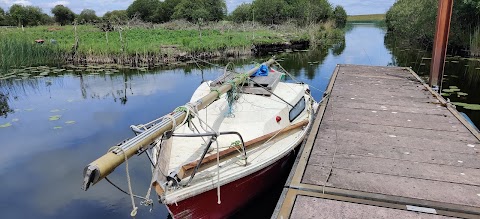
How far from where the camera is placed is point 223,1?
80.1 metres

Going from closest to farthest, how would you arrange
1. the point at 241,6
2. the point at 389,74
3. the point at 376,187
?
the point at 376,187, the point at 389,74, the point at 241,6

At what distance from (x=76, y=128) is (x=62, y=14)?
7042 cm

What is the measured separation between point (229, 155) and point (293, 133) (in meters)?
2.00

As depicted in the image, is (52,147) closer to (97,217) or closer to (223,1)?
(97,217)

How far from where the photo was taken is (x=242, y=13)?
239 feet

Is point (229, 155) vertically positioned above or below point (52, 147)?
above

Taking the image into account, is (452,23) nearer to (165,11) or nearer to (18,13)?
(165,11)

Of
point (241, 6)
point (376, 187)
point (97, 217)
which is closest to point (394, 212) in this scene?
point (376, 187)

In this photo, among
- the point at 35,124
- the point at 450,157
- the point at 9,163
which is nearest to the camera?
the point at 450,157

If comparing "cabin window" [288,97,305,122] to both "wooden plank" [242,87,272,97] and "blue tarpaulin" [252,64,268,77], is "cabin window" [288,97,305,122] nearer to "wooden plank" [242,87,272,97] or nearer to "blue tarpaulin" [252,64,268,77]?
"wooden plank" [242,87,272,97]

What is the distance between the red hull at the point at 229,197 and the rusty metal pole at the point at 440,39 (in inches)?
334

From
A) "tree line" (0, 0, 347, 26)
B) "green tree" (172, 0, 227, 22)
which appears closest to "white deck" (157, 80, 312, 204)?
"tree line" (0, 0, 347, 26)

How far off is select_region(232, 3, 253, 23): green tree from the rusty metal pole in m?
57.9

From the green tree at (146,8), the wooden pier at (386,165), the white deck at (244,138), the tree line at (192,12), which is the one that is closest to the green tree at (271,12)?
the tree line at (192,12)
